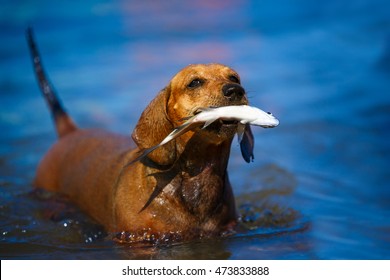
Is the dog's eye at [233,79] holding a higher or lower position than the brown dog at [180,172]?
higher

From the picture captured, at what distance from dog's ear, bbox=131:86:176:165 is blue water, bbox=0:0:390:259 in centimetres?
54

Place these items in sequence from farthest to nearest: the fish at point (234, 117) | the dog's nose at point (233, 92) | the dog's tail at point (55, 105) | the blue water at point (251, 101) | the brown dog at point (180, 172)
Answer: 1. the dog's tail at point (55, 105)
2. the blue water at point (251, 101)
3. the brown dog at point (180, 172)
4. the dog's nose at point (233, 92)
5. the fish at point (234, 117)

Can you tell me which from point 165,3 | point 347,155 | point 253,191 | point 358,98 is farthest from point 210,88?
point 165,3

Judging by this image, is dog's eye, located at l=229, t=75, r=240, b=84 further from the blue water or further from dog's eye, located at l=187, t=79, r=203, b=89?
the blue water

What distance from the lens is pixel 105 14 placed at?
43.1ft

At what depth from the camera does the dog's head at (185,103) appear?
4441mm

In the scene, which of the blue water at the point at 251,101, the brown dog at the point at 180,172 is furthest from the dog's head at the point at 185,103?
the blue water at the point at 251,101

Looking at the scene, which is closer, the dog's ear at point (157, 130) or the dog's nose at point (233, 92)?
the dog's nose at point (233, 92)

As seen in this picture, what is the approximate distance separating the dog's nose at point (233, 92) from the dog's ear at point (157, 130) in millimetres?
432

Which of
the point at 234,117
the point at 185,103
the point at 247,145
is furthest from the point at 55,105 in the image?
the point at 234,117

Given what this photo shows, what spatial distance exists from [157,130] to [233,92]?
0.54 metres

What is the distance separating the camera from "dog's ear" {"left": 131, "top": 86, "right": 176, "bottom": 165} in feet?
15.3

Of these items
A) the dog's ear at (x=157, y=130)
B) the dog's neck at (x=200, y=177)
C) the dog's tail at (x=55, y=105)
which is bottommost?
the dog's neck at (x=200, y=177)

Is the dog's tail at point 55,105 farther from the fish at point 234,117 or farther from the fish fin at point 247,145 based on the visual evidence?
the fish at point 234,117
